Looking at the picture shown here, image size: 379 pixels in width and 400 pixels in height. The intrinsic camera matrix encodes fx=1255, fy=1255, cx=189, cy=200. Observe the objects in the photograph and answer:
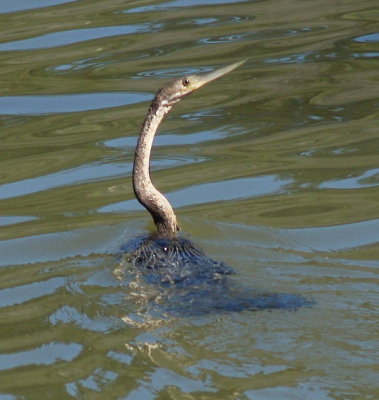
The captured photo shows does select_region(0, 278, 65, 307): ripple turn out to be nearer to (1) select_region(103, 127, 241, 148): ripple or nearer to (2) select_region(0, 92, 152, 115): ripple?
(1) select_region(103, 127, 241, 148): ripple

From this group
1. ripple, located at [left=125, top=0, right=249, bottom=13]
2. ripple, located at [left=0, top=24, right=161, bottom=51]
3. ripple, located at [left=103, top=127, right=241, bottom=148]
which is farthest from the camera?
ripple, located at [left=125, top=0, right=249, bottom=13]

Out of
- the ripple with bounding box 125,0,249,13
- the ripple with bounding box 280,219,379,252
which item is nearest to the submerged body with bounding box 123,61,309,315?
the ripple with bounding box 280,219,379,252

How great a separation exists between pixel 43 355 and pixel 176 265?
126 cm

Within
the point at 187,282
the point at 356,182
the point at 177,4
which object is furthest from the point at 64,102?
the point at 187,282

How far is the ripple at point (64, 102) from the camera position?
37.1 ft

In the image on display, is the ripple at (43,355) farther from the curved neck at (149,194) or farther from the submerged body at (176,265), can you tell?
the curved neck at (149,194)

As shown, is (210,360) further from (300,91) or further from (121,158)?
(300,91)


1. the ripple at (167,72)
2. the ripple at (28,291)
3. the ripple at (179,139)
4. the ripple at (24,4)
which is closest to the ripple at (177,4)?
the ripple at (24,4)

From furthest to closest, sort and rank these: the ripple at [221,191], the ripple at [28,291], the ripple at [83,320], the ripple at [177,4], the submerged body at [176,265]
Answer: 1. the ripple at [177,4]
2. the ripple at [221,191]
3. the ripple at [28,291]
4. the submerged body at [176,265]
5. the ripple at [83,320]

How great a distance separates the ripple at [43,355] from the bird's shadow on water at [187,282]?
556 millimetres

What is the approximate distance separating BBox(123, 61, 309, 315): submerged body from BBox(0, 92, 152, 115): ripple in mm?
3087

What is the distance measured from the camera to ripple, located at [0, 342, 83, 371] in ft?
21.0

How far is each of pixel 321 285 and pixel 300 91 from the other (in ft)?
14.4

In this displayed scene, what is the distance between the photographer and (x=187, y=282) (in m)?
7.21
